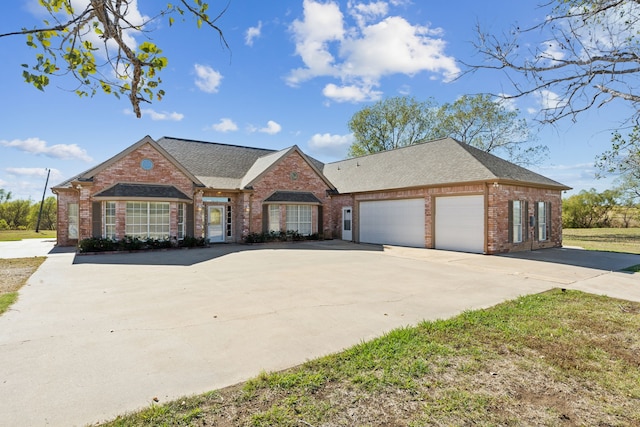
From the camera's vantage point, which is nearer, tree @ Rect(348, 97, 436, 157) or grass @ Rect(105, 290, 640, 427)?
grass @ Rect(105, 290, 640, 427)

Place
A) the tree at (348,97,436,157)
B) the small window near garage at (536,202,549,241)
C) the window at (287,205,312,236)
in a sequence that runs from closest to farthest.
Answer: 1. the small window near garage at (536,202,549,241)
2. the window at (287,205,312,236)
3. the tree at (348,97,436,157)

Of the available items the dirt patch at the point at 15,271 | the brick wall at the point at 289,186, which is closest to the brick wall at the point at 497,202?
the brick wall at the point at 289,186

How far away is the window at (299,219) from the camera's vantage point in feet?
70.0

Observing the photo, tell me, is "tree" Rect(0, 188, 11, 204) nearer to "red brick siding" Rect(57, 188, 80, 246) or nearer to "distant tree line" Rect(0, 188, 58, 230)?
"distant tree line" Rect(0, 188, 58, 230)

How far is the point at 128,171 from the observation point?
16594 millimetres

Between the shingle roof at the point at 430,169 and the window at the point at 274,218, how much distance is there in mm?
4680

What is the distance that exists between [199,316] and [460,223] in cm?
1322

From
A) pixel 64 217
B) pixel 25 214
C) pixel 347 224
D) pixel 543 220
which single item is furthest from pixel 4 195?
pixel 543 220

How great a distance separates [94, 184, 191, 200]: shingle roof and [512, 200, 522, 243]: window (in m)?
16.1

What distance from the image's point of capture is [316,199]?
21.9 metres

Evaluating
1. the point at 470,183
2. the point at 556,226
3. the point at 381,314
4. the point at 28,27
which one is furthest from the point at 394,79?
the point at 28,27

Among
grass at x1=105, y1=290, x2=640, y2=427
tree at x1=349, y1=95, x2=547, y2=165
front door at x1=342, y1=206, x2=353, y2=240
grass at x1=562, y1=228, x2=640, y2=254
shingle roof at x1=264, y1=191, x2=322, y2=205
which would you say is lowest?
grass at x1=562, y1=228, x2=640, y2=254

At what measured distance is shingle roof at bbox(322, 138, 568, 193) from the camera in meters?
15.9

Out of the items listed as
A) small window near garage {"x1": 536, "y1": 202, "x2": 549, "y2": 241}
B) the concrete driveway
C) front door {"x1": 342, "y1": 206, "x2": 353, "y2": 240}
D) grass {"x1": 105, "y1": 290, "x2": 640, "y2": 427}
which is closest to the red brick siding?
the concrete driveway
